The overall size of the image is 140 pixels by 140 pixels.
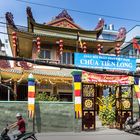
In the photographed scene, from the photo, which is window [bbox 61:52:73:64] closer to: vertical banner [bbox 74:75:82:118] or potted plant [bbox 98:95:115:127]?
potted plant [bbox 98:95:115:127]

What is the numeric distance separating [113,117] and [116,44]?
1108 cm

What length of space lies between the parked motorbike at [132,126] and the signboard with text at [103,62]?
2948 mm

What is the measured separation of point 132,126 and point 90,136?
276 cm

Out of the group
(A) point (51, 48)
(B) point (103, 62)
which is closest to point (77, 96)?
(B) point (103, 62)

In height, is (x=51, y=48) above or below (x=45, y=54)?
above

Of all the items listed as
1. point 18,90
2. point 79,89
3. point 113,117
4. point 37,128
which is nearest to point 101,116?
point 113,117

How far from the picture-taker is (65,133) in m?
21.3

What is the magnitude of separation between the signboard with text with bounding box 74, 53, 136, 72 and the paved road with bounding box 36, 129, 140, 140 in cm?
354

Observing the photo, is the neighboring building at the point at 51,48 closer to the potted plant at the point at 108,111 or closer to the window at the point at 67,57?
the window at the point at 67,57

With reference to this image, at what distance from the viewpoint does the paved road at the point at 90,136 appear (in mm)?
19422

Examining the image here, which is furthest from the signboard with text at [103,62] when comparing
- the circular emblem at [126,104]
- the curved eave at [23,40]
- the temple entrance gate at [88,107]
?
the curved eave at [23,40]

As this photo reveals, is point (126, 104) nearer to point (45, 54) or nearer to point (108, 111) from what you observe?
point (108, 111)

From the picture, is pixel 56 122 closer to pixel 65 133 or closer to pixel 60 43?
pixel 65 133

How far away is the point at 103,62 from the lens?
22.2 metres
